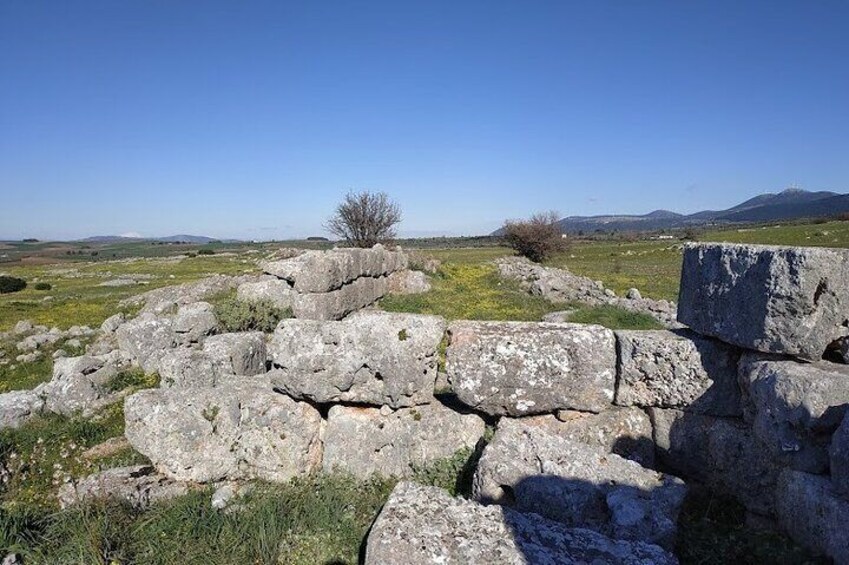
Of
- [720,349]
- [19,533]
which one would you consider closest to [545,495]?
[720,349]

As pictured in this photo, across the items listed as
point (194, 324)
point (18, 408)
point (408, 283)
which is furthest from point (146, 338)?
point (408, 283)

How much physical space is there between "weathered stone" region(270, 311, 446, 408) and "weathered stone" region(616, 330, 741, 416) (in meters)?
2.15

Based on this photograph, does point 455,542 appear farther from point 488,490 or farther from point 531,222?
point 531,222

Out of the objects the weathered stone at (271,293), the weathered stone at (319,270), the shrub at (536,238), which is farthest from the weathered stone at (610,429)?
the shrub at (536,238)

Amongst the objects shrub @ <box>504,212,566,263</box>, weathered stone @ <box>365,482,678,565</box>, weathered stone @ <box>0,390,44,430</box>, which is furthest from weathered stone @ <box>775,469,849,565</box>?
shrub @ <box>504,212,566,263</box>

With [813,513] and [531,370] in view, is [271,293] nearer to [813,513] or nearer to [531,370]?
[531,370]

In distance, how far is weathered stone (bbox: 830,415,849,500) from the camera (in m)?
4.05

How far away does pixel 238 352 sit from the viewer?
8992 millimetres

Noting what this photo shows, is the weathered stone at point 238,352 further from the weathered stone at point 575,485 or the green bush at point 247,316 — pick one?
the weathered stone at point 575,485

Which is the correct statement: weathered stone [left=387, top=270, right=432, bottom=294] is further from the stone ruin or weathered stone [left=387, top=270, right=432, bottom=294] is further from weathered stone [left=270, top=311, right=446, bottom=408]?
weathered stone [left=270, top=311, right=446, bottom=408]

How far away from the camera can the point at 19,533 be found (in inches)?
187

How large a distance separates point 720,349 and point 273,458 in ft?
16.3

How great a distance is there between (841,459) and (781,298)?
1.49 m

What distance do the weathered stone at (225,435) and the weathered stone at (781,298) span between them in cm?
461
